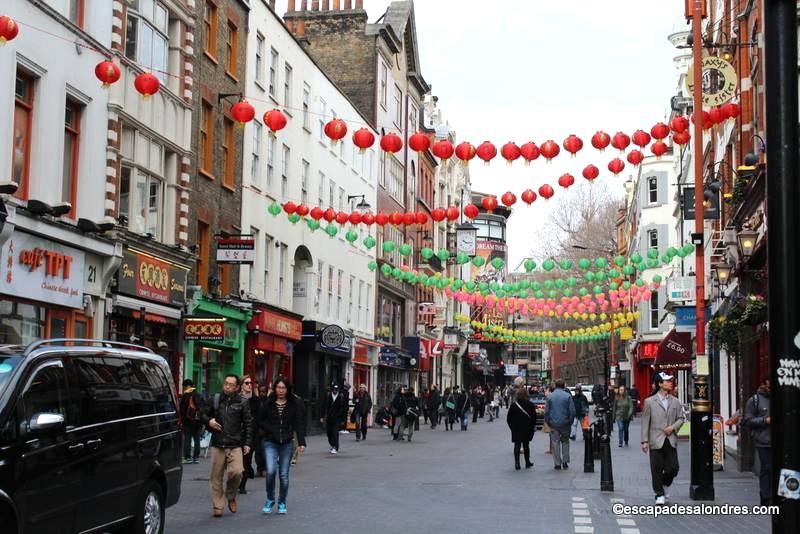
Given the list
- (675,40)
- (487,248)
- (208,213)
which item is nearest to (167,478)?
(208,213)

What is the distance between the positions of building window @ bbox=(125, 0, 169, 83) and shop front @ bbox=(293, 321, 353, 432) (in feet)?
47.4

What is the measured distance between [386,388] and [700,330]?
123 ft

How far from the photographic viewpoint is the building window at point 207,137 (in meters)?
30.5

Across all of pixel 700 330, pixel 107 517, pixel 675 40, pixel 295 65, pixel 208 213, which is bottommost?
pixel 107 517

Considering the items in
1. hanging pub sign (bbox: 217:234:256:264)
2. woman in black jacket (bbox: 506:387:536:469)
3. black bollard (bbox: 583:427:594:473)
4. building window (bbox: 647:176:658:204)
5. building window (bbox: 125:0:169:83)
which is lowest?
black bollard (bbox: 583:427:594:473)

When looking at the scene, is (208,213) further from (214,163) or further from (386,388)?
(386,388)

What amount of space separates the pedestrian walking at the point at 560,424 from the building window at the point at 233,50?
14.6m

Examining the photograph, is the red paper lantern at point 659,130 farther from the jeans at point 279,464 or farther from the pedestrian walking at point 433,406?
the pedestrian walking at point 433,406

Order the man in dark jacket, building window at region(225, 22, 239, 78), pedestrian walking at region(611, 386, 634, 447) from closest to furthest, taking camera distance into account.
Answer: the man in dark jacket, building window at region(225, 22, 239, 78), pedestrian walking at region(611, 386, 634, 447)

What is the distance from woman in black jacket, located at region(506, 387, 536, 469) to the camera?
23.6 meters

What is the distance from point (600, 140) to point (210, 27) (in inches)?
557

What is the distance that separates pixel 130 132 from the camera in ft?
83.4

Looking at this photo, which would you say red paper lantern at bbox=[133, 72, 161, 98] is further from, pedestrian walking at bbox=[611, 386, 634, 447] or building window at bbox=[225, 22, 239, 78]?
pedestrian walking at bbox=[611, 386, 634, 447]

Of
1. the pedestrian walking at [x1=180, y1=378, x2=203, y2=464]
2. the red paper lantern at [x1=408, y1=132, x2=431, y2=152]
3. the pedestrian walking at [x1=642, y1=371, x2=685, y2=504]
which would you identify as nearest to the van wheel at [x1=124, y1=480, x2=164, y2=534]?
the pedestrian walking at [x1=642, y1=371, x2=685, y2=504]
